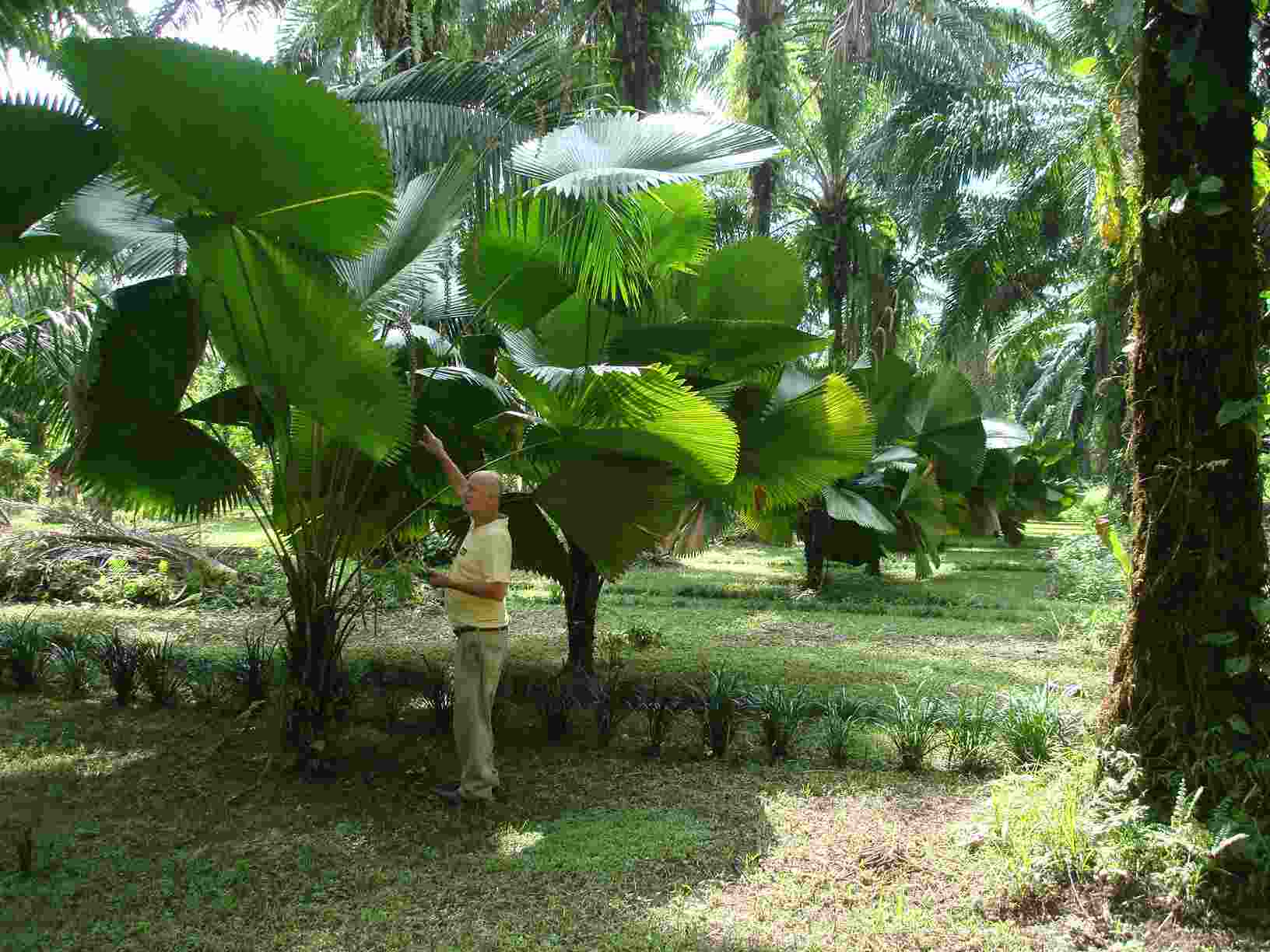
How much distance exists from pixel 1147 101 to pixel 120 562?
10226mm

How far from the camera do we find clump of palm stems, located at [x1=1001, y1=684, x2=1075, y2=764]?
212 inches

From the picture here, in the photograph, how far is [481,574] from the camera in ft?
17.3

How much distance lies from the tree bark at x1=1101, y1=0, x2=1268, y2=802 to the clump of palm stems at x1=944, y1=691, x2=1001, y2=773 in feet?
4.68

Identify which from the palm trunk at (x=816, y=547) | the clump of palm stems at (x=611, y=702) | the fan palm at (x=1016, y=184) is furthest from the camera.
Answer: the fan palm at (x=1016, y=184)

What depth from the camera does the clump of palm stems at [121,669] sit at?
23.3 ft

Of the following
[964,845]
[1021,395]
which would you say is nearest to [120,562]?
[964,845]

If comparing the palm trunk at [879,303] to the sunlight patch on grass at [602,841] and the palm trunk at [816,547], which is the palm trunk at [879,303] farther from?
the sunlight patch on grass at [602,841]

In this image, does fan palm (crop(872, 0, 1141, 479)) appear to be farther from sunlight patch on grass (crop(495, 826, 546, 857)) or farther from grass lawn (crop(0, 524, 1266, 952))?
sunlight patch on grass (crop(495, 826, 546, 857))

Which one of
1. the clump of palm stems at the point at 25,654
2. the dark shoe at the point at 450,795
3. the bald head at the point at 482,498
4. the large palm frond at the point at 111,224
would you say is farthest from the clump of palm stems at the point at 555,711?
the clump of palm stems at the point at 25,654

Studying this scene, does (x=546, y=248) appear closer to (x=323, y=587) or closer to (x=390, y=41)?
(x=323, y=587)

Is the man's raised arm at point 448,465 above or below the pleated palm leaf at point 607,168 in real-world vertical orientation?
below

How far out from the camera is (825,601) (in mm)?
12852

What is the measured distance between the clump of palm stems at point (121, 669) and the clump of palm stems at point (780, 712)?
3.94 meters

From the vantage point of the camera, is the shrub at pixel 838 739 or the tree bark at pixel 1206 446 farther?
the shrub at pixel 838 739
